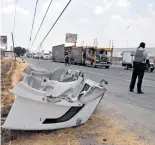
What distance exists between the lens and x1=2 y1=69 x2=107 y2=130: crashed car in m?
5.15

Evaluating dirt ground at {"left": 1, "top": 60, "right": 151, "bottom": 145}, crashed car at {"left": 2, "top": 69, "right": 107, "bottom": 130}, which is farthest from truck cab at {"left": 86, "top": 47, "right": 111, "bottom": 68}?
dirt ground at {"left": 1, "top": 60, "right": 151, "bottom": 145}

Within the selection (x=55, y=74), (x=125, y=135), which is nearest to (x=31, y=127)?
(x=125, y=135)

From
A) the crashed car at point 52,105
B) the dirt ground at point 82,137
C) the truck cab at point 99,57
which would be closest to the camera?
the crashed car at point 52,105

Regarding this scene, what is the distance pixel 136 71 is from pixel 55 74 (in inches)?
176

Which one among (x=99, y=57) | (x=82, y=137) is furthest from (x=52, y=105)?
(x=99, y=57)

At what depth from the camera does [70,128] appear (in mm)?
5816

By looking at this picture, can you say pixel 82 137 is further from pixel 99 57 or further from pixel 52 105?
pixel 99 57

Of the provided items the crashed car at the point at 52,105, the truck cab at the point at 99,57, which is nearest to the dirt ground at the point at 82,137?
the crashed car at the point at 52,105

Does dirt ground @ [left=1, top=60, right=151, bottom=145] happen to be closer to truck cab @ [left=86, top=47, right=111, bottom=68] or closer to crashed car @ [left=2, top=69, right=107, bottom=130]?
crashed car @ [left=2, top=69, right=107, bottom=130]

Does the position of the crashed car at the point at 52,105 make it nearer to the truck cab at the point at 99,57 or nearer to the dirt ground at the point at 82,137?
the dirt ground at the point at 82,137

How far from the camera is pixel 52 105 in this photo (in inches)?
209

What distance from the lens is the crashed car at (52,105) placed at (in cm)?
515

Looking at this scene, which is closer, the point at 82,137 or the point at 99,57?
the point at 82,137

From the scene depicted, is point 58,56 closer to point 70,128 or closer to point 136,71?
point 136,71
